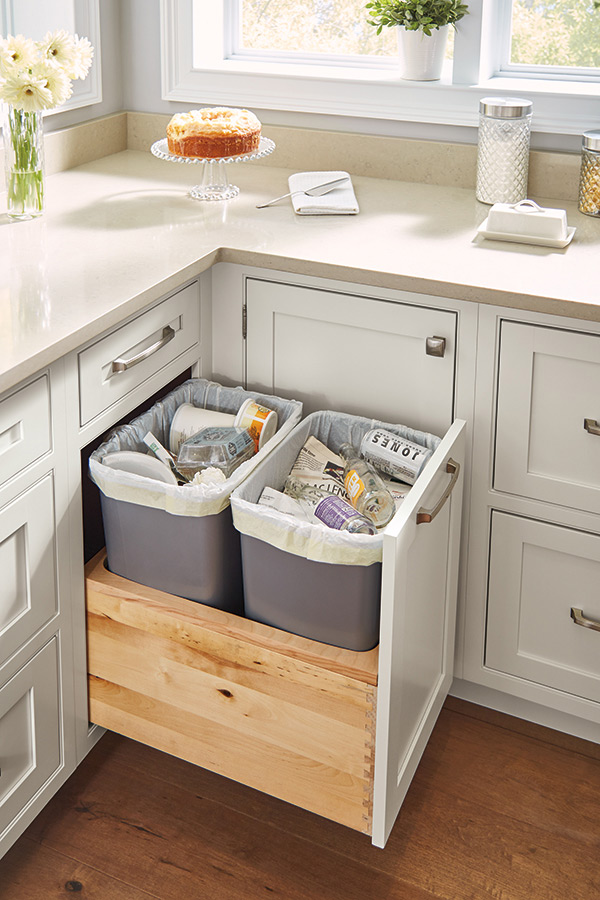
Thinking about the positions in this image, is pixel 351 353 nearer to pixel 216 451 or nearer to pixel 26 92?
pixel 216 451

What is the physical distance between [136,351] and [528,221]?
2.43 ft

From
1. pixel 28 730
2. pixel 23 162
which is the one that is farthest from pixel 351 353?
pixel 28 730

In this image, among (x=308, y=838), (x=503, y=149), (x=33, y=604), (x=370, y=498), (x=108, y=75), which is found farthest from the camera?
(x=108, y=75)

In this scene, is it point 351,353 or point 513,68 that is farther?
point 513,68

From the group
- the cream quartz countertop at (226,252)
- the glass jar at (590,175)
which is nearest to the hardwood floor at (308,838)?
the cream quartz countertop at (226,252)

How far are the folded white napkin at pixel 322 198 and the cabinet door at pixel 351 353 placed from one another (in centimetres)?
25

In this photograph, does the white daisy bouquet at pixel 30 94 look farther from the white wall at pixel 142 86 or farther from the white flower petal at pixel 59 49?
the white wall at pixel 142 86

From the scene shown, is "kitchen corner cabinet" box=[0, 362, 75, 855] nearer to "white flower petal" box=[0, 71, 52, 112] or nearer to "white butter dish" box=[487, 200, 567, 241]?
"white flower petal" box=[0, 71, 52, 112]

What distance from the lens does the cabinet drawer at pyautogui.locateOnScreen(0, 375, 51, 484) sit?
4.08ft

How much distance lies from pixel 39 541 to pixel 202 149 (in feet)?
2.91

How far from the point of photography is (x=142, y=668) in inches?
60.6

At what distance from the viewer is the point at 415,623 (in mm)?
1472

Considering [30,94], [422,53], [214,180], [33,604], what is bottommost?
[33,604]

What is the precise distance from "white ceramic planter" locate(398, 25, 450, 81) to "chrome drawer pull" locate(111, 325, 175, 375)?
0.88 m
